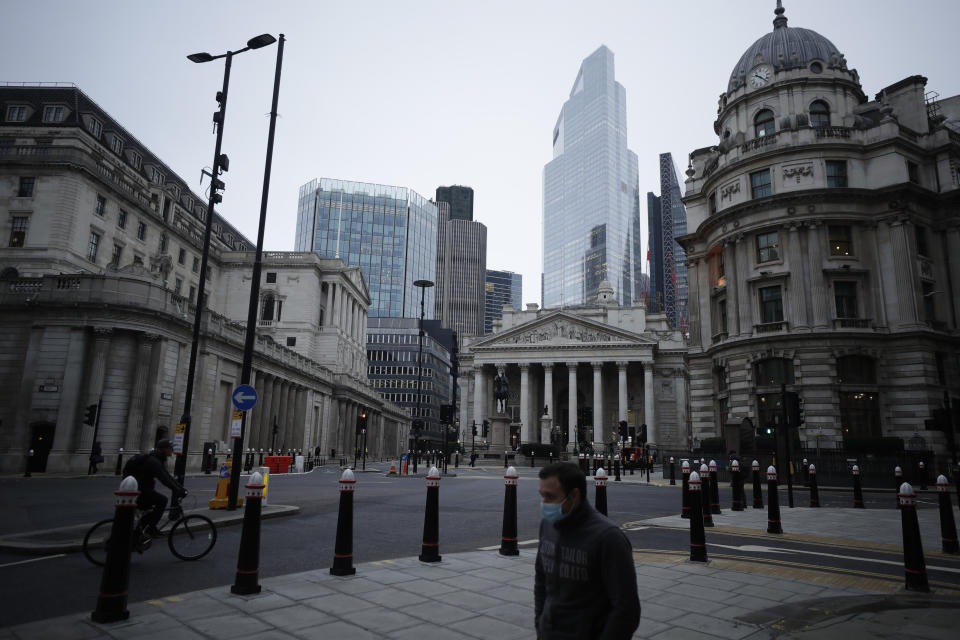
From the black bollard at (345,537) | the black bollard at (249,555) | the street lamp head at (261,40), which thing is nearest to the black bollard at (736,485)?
the black bollard at (345,537)

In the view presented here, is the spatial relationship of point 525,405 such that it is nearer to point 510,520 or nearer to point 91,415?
point 91,415

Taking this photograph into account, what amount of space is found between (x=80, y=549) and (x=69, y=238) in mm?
40090

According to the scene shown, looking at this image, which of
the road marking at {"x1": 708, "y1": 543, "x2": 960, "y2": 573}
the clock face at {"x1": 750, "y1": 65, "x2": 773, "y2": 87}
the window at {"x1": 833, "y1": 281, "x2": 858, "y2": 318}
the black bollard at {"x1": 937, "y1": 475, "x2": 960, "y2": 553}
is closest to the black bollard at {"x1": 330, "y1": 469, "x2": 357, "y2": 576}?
the road marking at {"x1": 708, "y1": 543, "x2": 960, "y2": 573}

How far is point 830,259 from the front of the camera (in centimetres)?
3856

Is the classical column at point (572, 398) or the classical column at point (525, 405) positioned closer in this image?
the classical column at point (572, 398)

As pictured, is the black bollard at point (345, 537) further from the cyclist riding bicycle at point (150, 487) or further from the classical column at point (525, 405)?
the classical column at point (525, 405)

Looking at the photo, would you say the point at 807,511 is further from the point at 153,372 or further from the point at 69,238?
the point at 69,238

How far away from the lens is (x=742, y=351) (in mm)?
39719

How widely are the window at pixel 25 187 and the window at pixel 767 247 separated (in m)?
50.5

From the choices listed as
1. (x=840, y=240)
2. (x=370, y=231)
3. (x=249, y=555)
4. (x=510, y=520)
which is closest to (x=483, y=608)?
(x=249, y=555)

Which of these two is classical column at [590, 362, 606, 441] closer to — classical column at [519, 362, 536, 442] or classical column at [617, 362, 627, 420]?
classical column at [617, 362, 627, 420]

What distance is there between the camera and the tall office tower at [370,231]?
467ft

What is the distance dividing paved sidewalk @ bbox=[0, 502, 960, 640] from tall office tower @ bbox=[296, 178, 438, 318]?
448ft

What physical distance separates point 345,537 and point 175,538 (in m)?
3.02
